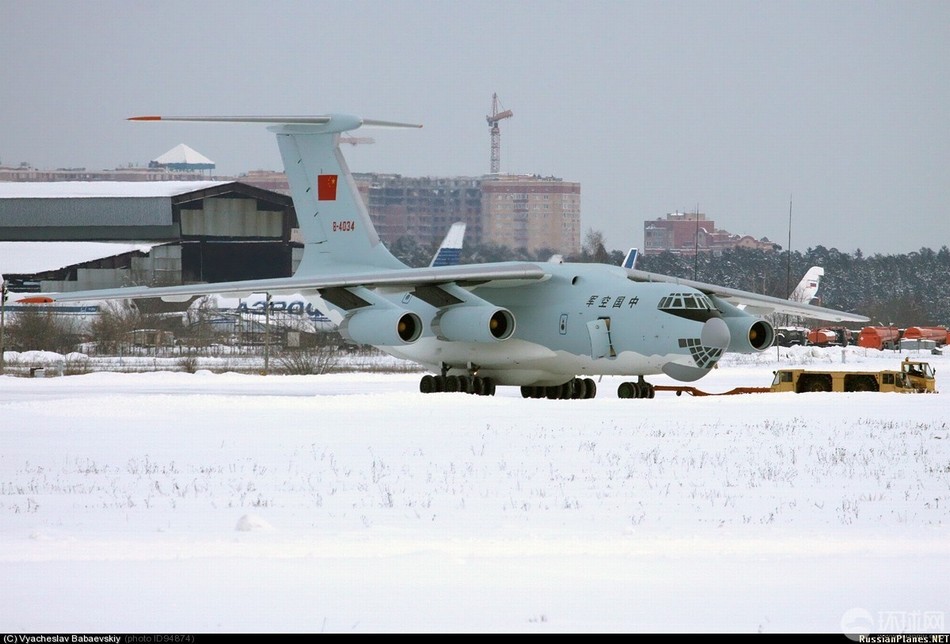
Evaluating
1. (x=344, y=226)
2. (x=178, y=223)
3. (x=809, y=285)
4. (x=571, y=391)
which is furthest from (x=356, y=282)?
(x=809, y=285)

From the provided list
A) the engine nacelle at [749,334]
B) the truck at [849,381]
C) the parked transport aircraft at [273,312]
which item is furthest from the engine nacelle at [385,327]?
the parked transport aircraft at [273,312]

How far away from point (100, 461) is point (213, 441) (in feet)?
6.76

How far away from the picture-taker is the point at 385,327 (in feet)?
77.7

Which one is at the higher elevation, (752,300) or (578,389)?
(752,300)

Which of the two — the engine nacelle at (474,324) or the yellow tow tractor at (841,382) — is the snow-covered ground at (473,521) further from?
the yellow tow tractor at (841,382)

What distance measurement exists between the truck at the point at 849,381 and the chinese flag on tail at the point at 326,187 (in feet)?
32.8

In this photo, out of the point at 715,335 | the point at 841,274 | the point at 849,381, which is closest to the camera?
the point at 715,335

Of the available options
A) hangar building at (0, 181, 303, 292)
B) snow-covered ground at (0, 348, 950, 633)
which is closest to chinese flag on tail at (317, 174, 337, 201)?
snow-covered ground at (0, 348, 950, 633)

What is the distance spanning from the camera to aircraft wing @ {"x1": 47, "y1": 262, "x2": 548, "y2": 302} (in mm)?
23125

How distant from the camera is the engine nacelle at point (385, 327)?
930 inches

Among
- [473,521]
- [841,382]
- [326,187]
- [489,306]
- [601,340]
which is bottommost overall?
[473,521]

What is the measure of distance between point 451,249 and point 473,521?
3921 centimetres

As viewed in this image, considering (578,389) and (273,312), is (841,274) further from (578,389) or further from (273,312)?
(578,389)

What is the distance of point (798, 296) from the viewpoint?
68.4m
